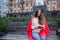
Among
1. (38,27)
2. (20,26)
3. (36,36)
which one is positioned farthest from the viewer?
(20,26)

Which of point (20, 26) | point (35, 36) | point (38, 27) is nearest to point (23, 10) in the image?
point (20, 26)

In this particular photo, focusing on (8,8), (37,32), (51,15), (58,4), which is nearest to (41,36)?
(37,32)

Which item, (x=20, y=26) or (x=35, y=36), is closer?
(x=35, y=36)

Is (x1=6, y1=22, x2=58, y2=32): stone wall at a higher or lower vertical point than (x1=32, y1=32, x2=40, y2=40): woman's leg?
lower

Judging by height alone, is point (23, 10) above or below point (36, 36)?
below

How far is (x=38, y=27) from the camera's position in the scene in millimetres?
5871

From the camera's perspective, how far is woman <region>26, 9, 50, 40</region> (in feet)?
19.1

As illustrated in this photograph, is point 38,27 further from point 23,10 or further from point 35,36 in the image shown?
point 23,10

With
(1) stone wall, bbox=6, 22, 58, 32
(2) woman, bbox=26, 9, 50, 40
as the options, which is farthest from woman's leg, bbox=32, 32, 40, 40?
(1) stone wall, bbox=6, 22, 58, 32

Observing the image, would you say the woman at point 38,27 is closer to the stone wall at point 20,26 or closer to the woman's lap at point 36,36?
the woman's lap at point 36,36

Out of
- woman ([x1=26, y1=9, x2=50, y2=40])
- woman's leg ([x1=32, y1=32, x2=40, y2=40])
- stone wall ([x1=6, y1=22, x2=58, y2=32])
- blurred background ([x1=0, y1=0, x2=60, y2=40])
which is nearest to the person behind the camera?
woman's leg ([x1=32, y1=32, x2=40, y2=40])

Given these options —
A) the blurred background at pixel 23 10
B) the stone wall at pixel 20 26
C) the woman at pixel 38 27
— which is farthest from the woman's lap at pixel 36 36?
the stone wall at pixel 20 26

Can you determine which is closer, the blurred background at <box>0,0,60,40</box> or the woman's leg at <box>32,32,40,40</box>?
the woman's leg at <box>32,32,40,40</box>

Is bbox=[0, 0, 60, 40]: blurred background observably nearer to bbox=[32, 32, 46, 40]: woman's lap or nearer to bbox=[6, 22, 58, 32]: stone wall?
bbox=[6, 22, 58, 32]: stone wall
